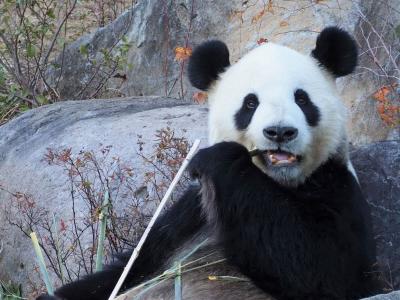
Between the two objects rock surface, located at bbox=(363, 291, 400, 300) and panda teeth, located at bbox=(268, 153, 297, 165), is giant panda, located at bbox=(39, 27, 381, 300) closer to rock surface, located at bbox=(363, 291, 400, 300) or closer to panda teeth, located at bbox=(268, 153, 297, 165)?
panda teeth, located at bbox=(268, 153, 297, 165)

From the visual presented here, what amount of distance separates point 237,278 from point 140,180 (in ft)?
6.09

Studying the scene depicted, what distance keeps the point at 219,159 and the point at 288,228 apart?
42 cm

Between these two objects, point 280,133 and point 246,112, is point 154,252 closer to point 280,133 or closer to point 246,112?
point 246,112

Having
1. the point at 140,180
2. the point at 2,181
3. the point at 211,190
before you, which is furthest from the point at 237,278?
the point at 2,181

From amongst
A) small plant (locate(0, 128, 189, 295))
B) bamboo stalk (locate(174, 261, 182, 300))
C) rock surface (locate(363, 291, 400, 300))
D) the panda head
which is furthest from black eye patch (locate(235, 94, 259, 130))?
small plant (locate(0, 128, 189, 295))

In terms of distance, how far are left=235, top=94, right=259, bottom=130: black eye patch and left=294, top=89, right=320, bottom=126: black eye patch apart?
18cm

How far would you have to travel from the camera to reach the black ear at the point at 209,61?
4.31 metres

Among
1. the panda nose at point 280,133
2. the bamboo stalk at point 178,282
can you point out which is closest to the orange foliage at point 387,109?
the panda nose at point 280,133

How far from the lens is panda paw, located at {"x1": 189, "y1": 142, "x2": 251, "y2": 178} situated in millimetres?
3895

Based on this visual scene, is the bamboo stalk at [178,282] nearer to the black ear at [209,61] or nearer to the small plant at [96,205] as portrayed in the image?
the black ear at [209,61]

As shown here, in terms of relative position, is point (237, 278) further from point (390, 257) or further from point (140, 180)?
point (140, 180)

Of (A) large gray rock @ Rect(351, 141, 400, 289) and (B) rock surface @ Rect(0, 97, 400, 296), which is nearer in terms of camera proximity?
(A) large gray rock @ Rect(351, 141, 400, 289)

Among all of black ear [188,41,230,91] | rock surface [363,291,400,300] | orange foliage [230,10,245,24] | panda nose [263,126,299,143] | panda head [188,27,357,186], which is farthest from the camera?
orange foliage [230,10,245,24]

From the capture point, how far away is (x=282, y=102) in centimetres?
381
